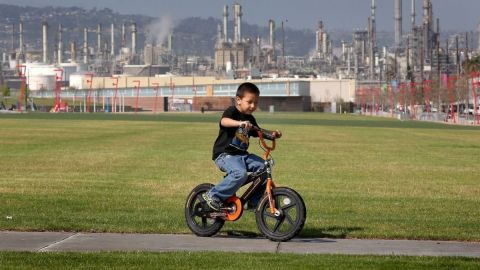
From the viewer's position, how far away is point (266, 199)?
1494cm

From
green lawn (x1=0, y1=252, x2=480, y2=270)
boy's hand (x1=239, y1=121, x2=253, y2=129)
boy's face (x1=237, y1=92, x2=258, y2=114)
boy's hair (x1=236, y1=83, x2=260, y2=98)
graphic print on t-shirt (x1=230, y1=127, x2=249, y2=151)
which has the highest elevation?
boy's hair (x1=236, y1=83, x2=260, y2=98)

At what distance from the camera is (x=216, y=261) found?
12852mm

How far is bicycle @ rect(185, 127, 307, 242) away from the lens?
14758mm

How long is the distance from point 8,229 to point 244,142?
326 centimetres

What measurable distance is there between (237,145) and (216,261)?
247cm

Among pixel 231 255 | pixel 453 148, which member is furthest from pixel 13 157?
pixel 231 255

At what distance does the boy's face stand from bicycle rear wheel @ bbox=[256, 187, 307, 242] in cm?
100

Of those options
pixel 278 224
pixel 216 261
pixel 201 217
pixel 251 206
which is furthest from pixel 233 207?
pixel 216 261

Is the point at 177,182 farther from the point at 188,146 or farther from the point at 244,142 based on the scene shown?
the point at 188,146

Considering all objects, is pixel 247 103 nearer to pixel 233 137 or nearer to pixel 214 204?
pixel 233 137

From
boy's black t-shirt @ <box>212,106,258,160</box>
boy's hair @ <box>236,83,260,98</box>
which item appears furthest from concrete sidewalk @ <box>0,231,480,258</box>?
boy's hair @ <box>236,83,260,98</box>

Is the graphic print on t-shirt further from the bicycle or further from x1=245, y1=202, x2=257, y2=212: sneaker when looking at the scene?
x1=245, y1=202, x2=257, y2=212: sneaker

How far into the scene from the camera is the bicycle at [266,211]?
1476 centimetres

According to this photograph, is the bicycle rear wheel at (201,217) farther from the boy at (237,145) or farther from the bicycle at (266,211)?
the boy at (237,145)
